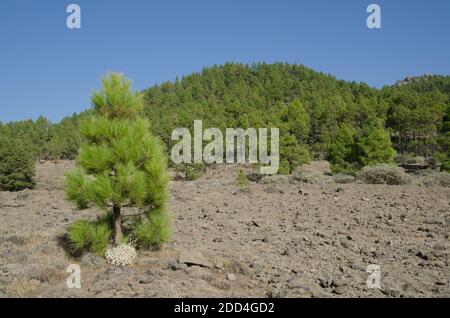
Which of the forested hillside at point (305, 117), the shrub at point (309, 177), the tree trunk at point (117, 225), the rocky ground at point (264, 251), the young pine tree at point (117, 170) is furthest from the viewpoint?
the forested hillside at point (305, 117)

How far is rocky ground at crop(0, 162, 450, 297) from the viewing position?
6863 millimetres

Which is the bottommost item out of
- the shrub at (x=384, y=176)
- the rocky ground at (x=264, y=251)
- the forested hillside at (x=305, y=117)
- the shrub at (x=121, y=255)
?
the rocky ground at (x=264, y=251)

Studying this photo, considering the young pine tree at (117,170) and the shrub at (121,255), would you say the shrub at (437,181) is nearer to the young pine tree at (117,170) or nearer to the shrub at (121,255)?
the young pine tree at (117,170)

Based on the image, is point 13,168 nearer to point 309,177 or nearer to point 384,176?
point 309,177

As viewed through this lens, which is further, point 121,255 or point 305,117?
point 305,117

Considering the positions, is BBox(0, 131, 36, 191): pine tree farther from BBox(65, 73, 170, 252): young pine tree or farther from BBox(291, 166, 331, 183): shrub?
BBox(65, 73, 170, 252): young pine tree

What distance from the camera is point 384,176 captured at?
69.5 feet

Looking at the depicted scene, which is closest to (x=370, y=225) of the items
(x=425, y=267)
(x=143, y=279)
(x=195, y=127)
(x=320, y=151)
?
(x=425, y=267)

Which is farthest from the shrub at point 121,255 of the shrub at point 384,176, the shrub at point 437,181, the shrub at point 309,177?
the shrub at point 437,181

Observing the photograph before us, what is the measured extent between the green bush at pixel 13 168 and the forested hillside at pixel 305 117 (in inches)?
153

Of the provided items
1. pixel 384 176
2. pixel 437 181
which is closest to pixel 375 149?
pixel 437 181

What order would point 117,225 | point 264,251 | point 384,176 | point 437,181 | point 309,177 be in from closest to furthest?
point 117,225 → point 264,251 → point 437,181 → point 384,176 → point 309,177

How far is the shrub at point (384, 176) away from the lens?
67.9ft

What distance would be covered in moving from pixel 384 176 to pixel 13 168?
2691 centimetres
